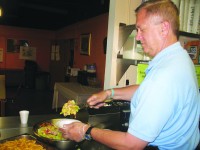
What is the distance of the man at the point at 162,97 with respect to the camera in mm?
917

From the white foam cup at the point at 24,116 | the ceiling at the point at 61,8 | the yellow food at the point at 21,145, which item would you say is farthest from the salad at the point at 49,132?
the ceiling at the point at 61,8

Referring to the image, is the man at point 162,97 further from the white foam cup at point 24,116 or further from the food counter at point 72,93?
the food counter at point 72,93

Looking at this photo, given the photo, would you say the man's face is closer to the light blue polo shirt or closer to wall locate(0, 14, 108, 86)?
the light blue polo shirt

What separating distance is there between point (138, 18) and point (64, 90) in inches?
135

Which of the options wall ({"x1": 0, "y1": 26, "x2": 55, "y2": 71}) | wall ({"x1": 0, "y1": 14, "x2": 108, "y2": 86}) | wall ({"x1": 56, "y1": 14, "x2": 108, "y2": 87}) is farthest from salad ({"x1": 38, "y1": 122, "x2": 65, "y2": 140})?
wall ({"x1": 0, "y1": 26, "x2": 55, "y2": 71})

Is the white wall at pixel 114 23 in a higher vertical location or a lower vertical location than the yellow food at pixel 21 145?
higher

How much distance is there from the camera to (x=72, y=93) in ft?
12.8

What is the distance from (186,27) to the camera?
200 centimetres

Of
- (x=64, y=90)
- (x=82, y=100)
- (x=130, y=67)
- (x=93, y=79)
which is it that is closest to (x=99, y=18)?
(x=93, y=79)

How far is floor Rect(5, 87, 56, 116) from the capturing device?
5781 mm

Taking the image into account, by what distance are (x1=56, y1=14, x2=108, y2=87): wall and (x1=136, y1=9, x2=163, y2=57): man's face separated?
395 centimetres

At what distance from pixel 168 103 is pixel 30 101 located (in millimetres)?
6401

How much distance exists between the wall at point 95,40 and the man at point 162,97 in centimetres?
398

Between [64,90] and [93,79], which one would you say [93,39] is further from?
[64,90]
